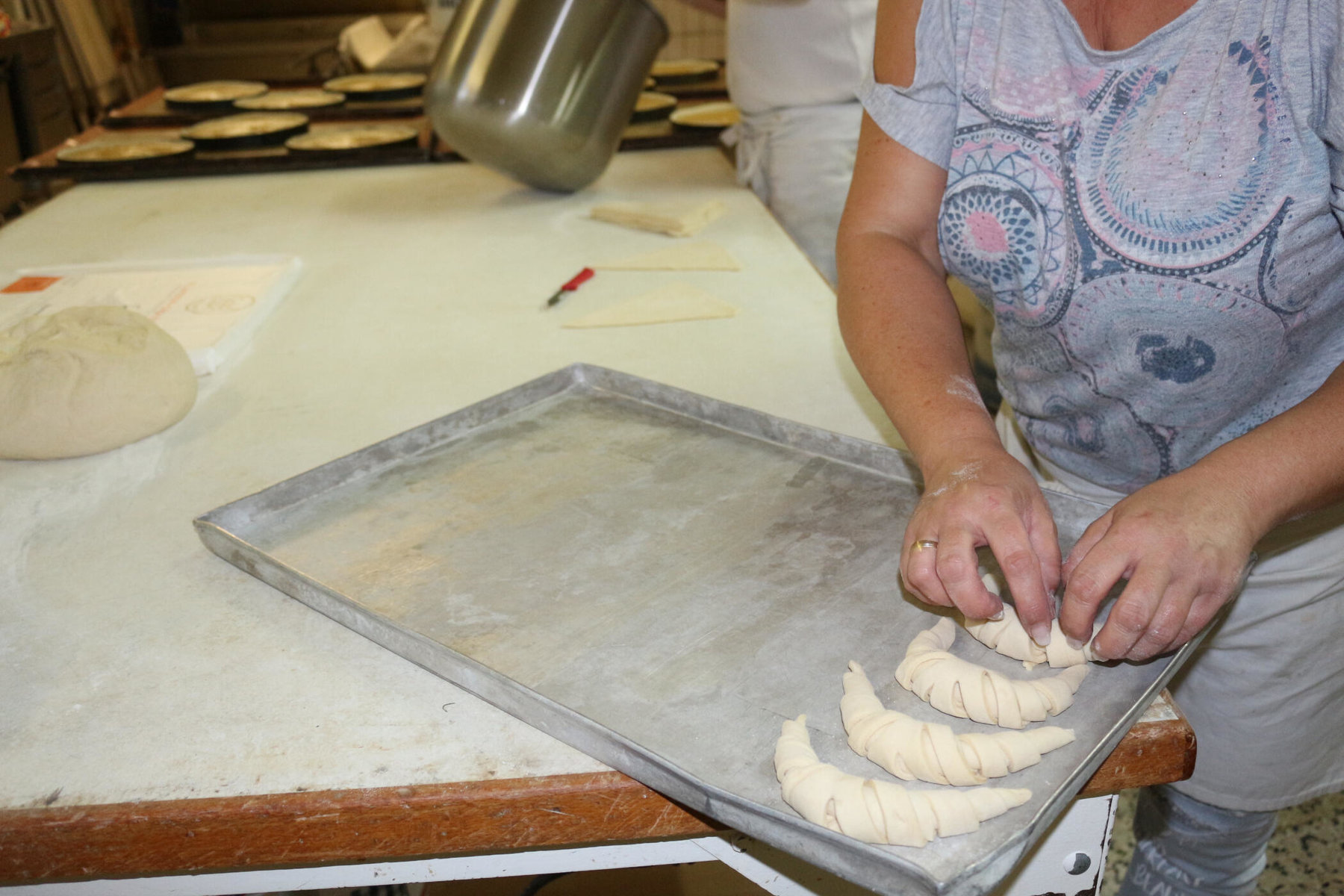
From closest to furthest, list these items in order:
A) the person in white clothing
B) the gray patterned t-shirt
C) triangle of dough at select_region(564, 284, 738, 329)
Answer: the gray patterned t-shirt
triangle of dough at select_region(564, 284, 738, 329)
the person in white clothing

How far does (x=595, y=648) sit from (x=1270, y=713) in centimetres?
82

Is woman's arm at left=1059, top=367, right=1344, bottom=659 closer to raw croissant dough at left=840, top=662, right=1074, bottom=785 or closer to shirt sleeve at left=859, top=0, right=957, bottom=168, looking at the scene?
raw croissant dough at left=840, top=662, right=1074, bottom=785

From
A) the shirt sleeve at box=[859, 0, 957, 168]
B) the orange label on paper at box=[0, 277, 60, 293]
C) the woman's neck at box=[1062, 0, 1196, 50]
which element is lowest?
the orange label on paper at box=[0, 277, 60, 293]

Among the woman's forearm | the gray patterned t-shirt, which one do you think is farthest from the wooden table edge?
the gray patterned t-shirt

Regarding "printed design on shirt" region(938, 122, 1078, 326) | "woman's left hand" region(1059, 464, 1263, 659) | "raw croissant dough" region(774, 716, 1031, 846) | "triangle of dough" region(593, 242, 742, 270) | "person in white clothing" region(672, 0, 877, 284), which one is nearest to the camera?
"raw croissant dough" region(774, 716, 1031, 846)

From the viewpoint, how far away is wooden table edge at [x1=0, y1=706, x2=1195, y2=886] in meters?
0.69

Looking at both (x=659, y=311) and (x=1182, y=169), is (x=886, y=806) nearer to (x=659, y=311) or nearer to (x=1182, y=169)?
(x=1182, y=169)

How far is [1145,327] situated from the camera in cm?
95

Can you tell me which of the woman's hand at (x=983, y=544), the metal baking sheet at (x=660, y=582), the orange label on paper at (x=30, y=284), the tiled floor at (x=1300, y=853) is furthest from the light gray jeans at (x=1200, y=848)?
the orange label on paper at (x=30, y=284)

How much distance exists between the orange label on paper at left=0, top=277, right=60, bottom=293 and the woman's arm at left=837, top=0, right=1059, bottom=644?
140 centimetres

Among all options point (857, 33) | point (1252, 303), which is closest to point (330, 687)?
point (1252, 303)

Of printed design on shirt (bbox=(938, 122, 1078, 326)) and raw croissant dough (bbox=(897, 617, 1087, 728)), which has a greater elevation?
printed design on shirt (bbox=(938, 122, 1078, 326))

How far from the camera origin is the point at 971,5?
99 cm

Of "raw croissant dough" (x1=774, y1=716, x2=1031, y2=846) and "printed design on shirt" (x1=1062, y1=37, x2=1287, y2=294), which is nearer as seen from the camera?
"raw croissant dough" (x1=774, y1=716, x2=1031, y2=846)
